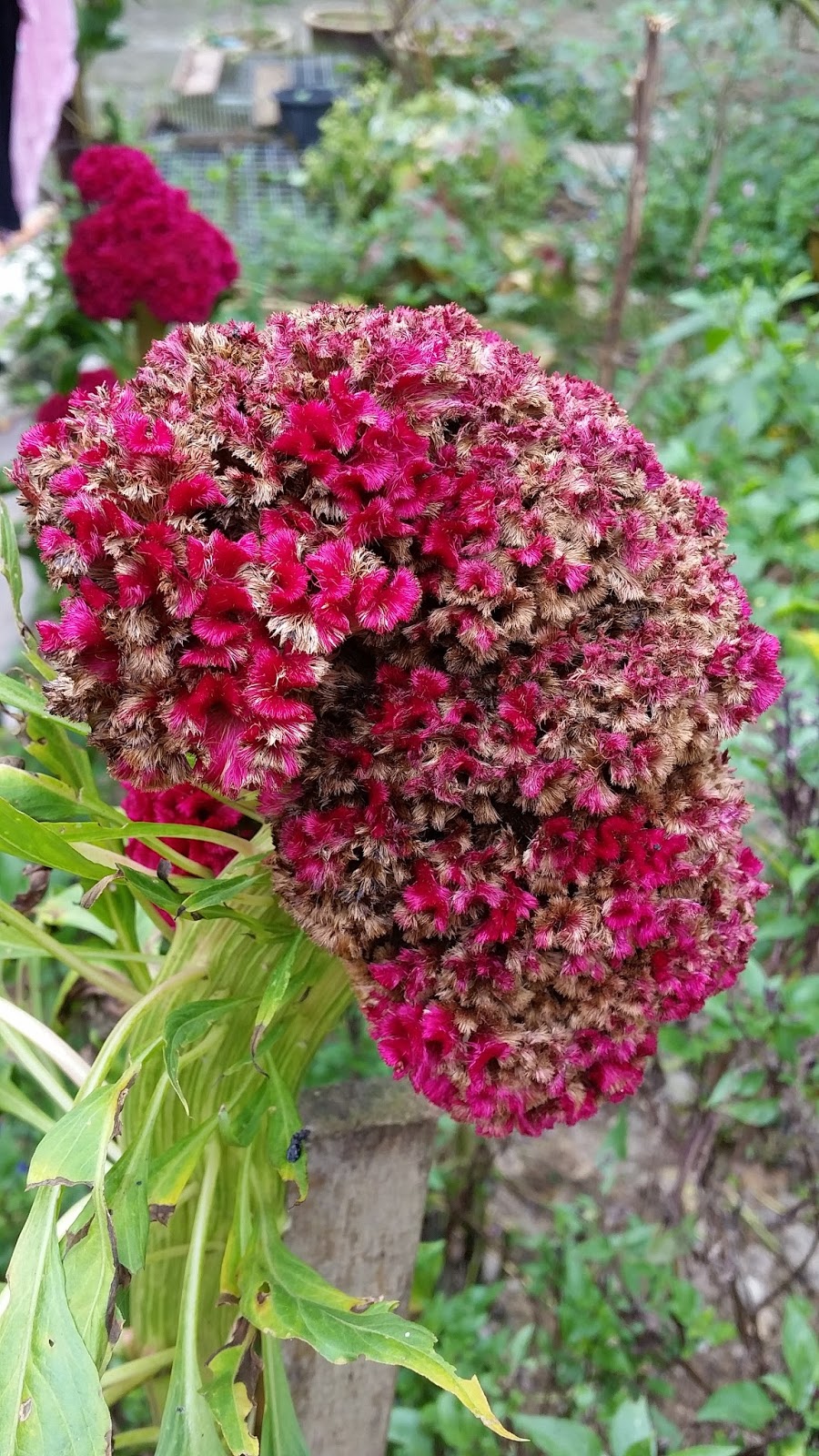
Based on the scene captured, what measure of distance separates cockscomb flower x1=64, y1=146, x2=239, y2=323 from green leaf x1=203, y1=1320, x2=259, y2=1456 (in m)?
1.46

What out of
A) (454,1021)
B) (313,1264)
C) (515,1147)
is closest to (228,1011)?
(454,1021)

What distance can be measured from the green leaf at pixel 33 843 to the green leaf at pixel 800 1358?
0.79 meters

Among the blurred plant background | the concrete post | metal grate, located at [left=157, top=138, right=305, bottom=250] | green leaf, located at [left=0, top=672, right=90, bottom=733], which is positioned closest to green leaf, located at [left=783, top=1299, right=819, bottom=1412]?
the blurred plant background

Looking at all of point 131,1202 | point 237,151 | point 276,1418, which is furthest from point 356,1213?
point 237,151

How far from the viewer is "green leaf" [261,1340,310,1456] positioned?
70 centimetres

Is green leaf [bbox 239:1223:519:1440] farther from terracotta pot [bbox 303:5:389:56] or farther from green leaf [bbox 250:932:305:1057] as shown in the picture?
terracotta pot [bbox 303:5:389:56]

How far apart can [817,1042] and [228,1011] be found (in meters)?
0.86

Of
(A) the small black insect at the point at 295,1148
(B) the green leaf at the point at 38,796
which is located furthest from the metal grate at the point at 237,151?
(A) the small black insect at the point at 295,1148

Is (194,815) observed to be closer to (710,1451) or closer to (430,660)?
(430,660)

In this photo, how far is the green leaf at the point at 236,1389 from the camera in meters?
0.61

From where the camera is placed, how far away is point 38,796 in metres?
0.64

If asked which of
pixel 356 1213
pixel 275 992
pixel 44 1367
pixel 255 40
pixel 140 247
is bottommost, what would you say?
pixel 356 1213

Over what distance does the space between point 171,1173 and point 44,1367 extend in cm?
13

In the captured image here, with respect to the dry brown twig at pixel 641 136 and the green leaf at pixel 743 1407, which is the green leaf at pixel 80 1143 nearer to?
the green leaf at pixel 743 1407
